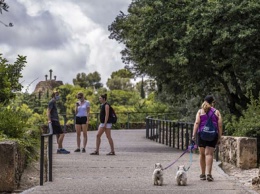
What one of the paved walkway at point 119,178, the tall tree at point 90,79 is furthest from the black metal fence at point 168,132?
the tall tree at point 90,79

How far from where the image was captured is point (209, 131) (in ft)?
40.5

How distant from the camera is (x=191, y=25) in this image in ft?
79.3

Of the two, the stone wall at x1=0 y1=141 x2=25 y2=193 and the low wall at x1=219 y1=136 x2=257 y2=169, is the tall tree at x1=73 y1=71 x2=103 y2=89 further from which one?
the stone wall at x1=0 y1=141 x2=25 y2=193

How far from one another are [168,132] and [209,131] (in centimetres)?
1546

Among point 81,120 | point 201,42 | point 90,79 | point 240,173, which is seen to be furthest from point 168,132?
point 90,79

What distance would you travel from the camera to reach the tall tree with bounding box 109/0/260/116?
914 inches

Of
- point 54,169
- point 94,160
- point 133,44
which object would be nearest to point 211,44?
point 133,44

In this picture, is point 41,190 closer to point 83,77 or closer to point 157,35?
point 157,35

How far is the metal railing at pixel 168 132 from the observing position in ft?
76.3

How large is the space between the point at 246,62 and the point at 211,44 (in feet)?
4.53

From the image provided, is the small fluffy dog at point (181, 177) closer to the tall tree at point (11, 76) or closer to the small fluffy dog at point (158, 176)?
the small fluffy dog at point (158, 176)

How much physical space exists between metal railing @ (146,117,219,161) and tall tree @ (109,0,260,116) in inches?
72.6

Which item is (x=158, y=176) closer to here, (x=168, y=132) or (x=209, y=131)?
(x=209, y=131)

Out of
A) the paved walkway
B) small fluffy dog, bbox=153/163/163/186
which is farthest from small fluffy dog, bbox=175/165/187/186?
small fluffy dog, bbox=153/163/163/186
